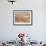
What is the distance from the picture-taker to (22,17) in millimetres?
4836

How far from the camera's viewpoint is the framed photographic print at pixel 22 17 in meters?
4.82

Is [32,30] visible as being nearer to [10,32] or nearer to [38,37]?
[38,37]

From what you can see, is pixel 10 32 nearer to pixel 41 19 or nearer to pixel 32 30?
pixel 32 30

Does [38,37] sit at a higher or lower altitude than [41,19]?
lower

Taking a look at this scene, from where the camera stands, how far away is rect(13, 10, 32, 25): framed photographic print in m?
4.82

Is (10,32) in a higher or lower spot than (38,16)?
lower

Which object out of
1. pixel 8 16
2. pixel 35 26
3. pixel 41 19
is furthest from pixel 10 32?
pixel 41 19

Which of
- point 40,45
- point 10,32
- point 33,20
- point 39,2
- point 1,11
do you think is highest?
point 39,2

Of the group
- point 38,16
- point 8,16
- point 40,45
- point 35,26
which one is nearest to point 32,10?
point 38,16

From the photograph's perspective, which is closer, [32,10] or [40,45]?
[40,45]

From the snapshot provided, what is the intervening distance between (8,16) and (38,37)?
1.39m

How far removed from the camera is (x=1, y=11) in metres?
4.81

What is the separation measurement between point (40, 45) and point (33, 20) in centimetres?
177

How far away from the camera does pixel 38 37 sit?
4.80 metres
